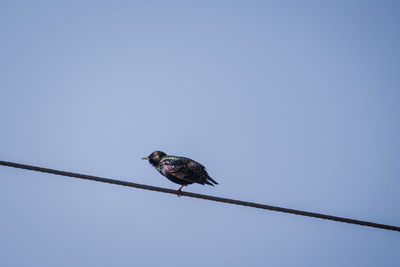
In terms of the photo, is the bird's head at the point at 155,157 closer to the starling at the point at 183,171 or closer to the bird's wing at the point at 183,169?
the starling at the point at 183,171

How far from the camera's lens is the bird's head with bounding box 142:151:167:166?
341 inches

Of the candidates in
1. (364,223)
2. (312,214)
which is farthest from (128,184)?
(364,223)

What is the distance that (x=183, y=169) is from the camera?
7.84 meters

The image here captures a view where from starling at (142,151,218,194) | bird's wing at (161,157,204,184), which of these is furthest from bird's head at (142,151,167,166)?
bird's wing at (161,157,204,184)

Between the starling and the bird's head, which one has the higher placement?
the bird's head

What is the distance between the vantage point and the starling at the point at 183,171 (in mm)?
7676

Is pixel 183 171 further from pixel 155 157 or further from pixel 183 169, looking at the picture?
pixel 155 157

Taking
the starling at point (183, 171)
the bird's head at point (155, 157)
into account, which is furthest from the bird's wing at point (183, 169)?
the bird's head at point (155, 157)

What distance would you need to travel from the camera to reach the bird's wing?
7.68m

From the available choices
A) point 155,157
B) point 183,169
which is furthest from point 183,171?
point 155,157

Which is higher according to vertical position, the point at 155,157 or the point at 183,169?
the point at 155,157

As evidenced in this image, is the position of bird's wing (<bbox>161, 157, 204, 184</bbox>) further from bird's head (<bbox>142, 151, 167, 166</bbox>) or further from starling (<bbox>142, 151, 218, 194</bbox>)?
bird's head (<bbox>142, 151, 167, 166</bbox>)

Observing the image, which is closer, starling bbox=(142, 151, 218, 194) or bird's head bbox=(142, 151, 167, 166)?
starling bbox=(142, 151, 218, 194)

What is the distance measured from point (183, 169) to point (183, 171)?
5 centimetres
